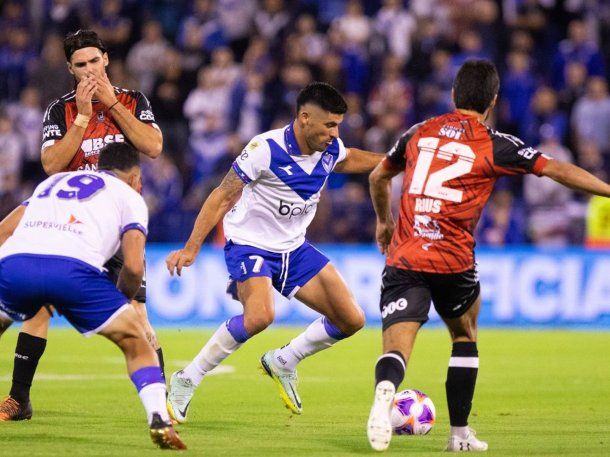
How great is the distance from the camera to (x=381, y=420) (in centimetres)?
693

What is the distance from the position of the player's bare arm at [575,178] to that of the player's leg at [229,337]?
2.59 meters

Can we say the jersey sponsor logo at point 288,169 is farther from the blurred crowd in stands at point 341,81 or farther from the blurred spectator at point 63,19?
the blurred spectator at point 63,19

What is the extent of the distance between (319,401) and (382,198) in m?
2.95

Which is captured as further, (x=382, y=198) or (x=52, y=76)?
(x=52, y=76)

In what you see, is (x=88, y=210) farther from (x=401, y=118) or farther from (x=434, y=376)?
(x=401, y=118)

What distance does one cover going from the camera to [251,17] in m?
22.4

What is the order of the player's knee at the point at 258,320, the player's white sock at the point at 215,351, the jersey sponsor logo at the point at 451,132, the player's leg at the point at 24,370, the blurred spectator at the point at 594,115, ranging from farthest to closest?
1. the blurred spectator at the point at 594,115
2. the player's white sock at the point at 215,351
3. the player's knee at the point at 258,320
4. the player's leg at the point at 24,370
5. the jersey sponsor logo at the point at 451,132

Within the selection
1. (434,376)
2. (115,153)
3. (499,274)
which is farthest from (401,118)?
(115,153)

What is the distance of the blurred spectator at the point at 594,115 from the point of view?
19.2 meters

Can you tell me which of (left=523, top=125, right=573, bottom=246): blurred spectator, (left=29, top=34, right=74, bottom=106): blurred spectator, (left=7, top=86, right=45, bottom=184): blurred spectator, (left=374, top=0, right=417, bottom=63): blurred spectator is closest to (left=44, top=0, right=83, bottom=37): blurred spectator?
(left=29, top=34, right=74, bottom=106): blurred spectator

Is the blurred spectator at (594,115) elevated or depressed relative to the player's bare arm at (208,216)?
depressed

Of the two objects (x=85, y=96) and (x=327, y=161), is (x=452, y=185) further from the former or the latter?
(x=85, y=96)

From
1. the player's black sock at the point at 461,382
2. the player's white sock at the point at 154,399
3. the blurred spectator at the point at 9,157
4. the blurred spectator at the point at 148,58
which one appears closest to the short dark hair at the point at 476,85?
the player's black sock at the point at 461,382

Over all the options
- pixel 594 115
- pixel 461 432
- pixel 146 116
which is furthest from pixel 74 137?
pixel 594 115
